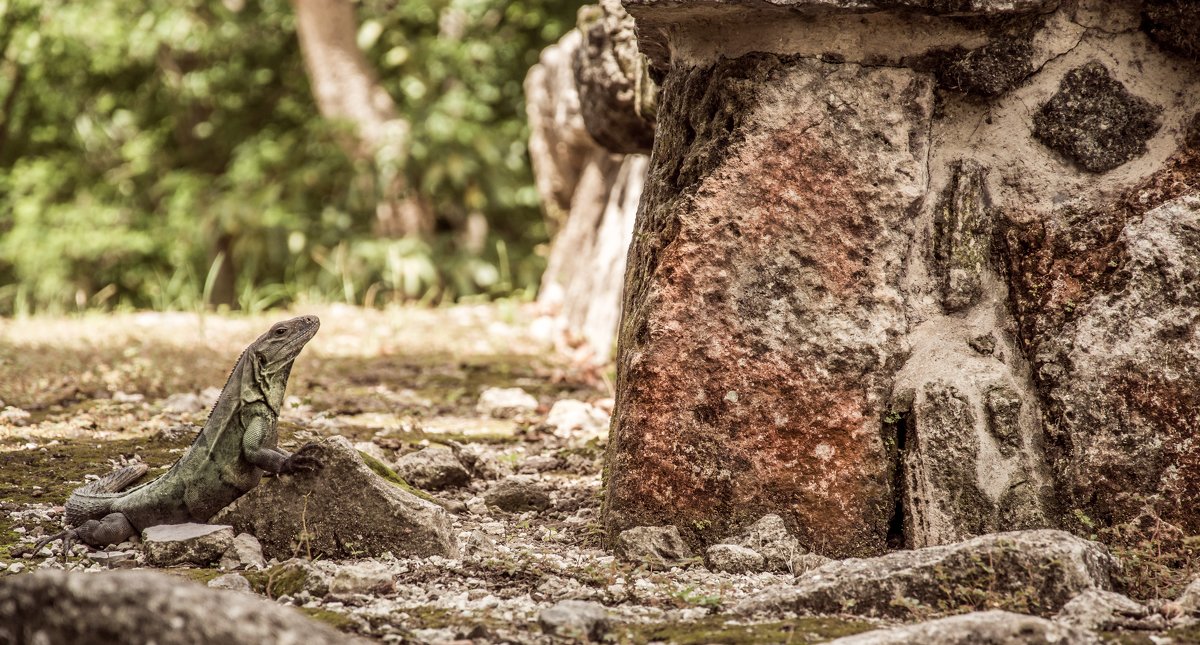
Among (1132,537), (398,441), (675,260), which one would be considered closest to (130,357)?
(398,441)

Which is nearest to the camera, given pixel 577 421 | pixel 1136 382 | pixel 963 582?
pixel 963 582

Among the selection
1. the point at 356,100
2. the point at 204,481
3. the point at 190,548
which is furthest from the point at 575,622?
the point at 356,100

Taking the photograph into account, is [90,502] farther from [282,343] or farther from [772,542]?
[772,542]

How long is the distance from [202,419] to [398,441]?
1013mm

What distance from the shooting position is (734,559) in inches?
131

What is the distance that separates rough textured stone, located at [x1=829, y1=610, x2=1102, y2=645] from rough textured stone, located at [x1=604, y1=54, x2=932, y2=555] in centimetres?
95

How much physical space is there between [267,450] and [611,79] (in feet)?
10.9

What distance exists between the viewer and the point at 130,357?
7.17 m

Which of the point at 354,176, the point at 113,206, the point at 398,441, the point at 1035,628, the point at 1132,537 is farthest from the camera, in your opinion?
the point at 113,206

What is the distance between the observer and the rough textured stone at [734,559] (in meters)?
3.31

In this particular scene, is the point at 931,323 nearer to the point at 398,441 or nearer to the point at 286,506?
the point at 286,506

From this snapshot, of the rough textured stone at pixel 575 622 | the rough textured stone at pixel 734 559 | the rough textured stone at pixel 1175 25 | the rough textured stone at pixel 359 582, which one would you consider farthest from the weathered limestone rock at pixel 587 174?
the rough textured stone at pixel 575 622

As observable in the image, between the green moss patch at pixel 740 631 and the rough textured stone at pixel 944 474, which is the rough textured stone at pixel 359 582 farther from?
the rough textured stone at pixel 944 474

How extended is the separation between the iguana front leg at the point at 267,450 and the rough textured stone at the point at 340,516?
0.10 ft
